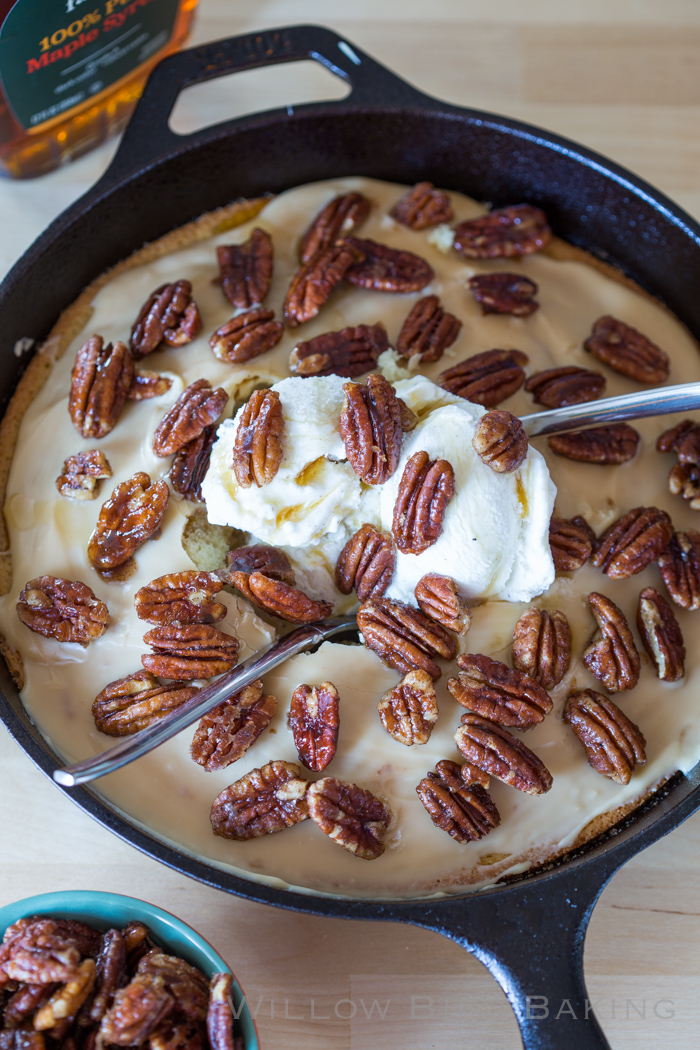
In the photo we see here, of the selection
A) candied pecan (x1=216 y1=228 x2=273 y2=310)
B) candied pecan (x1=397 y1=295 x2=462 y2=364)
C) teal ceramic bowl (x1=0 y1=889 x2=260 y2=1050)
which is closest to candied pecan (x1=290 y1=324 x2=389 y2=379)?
candied pecan (x1=397 y1=295 x2=462 y2=364)

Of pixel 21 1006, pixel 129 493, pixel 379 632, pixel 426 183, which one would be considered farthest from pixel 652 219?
pixel 21 1006

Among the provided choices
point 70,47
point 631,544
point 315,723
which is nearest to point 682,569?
point 631,544

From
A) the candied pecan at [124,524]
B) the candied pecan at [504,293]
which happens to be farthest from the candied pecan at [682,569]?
the candied pecan at [124,524]

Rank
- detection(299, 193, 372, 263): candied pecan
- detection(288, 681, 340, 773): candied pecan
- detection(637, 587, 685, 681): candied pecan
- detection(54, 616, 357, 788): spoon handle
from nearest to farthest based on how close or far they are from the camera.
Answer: detection(54, 616, 357, 788): spoon handle
detection(288, 681, 340, 773): candied pecan
detection(637, 587, 685, 681): candied pecan
detection(299, 193, 372, 263): candied pecan

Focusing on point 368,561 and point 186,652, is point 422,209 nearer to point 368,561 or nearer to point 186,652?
point 368,561

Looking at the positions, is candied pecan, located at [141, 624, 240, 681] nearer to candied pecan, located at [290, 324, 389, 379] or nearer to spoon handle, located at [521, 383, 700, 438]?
candied pecan, located at [290, 324, 389, 379]

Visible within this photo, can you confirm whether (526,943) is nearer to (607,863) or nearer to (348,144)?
(607,863)
